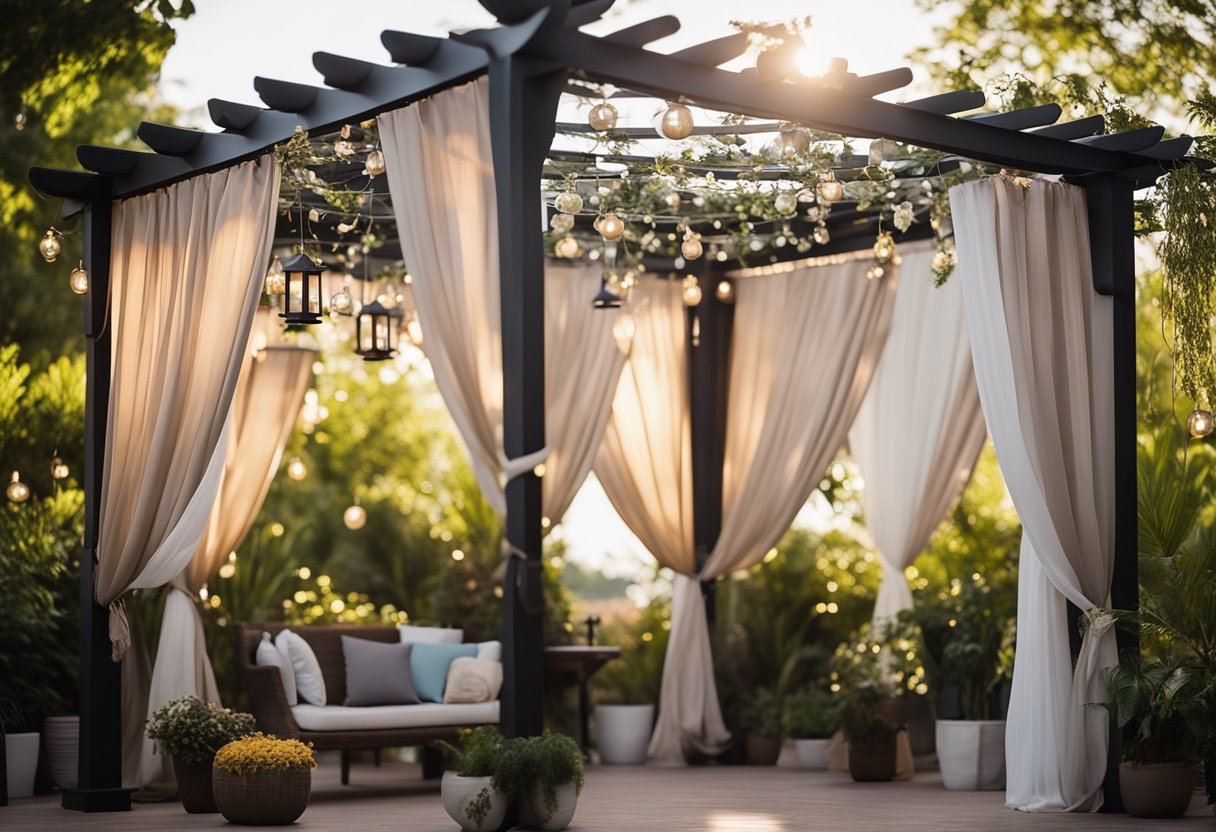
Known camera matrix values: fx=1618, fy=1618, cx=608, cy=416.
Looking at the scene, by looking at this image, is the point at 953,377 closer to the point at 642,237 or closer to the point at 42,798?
the point at 642,237

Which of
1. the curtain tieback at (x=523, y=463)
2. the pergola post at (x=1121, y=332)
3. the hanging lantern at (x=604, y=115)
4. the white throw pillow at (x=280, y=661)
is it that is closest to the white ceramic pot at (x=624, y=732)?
the white throw pillow at (x=280, y=661)

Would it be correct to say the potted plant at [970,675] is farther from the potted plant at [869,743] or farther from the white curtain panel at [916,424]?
the white curtain panel at [916,424]

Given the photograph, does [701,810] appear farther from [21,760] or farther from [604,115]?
[21,760]

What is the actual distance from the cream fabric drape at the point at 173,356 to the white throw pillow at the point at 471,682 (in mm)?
2008

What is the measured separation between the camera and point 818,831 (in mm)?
6691

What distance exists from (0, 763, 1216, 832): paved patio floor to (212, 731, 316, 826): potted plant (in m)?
0.11

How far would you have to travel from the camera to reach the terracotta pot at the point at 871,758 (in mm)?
9117

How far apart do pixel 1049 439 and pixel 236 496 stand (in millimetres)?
4340

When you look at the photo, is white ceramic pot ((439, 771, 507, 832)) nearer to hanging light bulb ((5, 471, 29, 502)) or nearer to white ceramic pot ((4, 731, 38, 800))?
white ceramic pot ((4, 731, 38, 800))

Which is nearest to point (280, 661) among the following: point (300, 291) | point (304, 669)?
point (304, 669)

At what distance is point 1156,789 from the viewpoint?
7164mm

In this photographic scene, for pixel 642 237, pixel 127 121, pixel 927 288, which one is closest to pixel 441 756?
pixel 642 237

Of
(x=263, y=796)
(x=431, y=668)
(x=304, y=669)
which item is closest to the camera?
(x=263, y=796)

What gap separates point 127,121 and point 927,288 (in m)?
8.01
